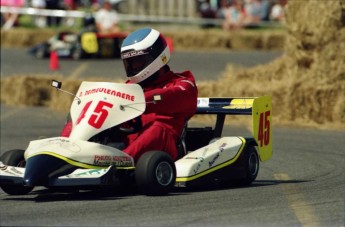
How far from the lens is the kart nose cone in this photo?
765 cm

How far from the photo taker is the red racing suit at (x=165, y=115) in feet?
27.2

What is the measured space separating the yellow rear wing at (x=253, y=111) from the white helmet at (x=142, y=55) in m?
0.80

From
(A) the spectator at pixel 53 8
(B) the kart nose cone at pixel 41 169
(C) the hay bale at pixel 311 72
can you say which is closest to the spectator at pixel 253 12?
(A) the spectator at pixel 53 8

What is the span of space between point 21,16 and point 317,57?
2049cm

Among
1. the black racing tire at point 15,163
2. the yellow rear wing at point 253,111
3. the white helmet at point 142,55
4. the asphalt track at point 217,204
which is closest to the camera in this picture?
the asphalt track at point 217,204

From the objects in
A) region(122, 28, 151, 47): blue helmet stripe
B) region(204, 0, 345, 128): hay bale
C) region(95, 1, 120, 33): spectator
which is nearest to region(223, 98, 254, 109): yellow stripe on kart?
region(122, 28, 151, 47): blue helmet stripe

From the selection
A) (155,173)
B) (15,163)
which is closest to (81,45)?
(15,163)

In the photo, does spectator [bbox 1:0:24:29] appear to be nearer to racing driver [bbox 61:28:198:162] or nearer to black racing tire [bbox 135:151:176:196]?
racing driver [bbox 61:28:198:162]

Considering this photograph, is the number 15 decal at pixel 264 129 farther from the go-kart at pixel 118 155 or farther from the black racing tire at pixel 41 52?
the black racing tire at pixel 41 52

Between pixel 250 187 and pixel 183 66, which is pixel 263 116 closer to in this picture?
pixel 250 187

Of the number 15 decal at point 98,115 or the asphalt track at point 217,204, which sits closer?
the asphalt track at point 217,204

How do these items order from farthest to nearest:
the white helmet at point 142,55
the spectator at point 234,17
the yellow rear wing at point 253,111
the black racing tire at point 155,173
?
the spectator at point 234,17, the yellow rear wing at point 253,111, the white helmet at point 142,55, the black racing tire at point 155,173

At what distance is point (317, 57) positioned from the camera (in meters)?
14.3

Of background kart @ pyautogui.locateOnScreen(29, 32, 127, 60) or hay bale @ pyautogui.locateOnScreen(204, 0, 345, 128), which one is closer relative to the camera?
hay bale @ pyautogui.locateOnScreen(204, 0, 345, 128)
